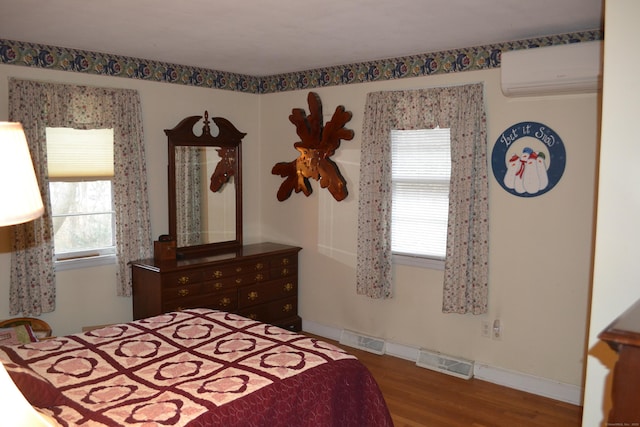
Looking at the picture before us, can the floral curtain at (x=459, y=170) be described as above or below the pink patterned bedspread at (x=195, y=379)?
above

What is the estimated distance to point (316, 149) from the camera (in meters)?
4.93

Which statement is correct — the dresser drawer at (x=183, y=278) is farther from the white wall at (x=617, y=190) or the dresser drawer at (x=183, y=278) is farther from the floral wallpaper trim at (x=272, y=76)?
the white wall at (x=617, y=190)

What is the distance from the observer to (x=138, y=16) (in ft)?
10.3

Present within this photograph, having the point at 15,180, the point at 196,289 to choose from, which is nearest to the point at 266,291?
the point at 196,289

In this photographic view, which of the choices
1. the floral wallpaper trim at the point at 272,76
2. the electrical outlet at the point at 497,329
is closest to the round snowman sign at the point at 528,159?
the floral wallpaper trim at the point at 272,76

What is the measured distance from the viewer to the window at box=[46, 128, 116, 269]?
4074 mm

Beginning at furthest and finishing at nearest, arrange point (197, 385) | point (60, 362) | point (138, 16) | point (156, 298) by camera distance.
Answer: point (156, 298) → point (138, 16) → point (60, 362) → point (197, 385)

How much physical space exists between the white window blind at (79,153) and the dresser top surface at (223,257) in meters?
0.79

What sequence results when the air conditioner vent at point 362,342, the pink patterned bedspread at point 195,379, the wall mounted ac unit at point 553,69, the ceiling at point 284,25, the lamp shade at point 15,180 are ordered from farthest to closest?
the air conditioner vent at point 362,342, the wall mounted ac unit at point 553,69, the ceiling at point 284,25, the pink patterned bedspread at point 195,379, the lamp shade at point 15,180

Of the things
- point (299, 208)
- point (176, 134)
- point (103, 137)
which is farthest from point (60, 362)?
point (299, 208)

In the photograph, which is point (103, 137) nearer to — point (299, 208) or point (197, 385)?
point (299, 208)

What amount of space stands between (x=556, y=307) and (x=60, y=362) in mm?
3124

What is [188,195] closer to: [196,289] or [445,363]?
[196,289]

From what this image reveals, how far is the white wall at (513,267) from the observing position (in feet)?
12.1
